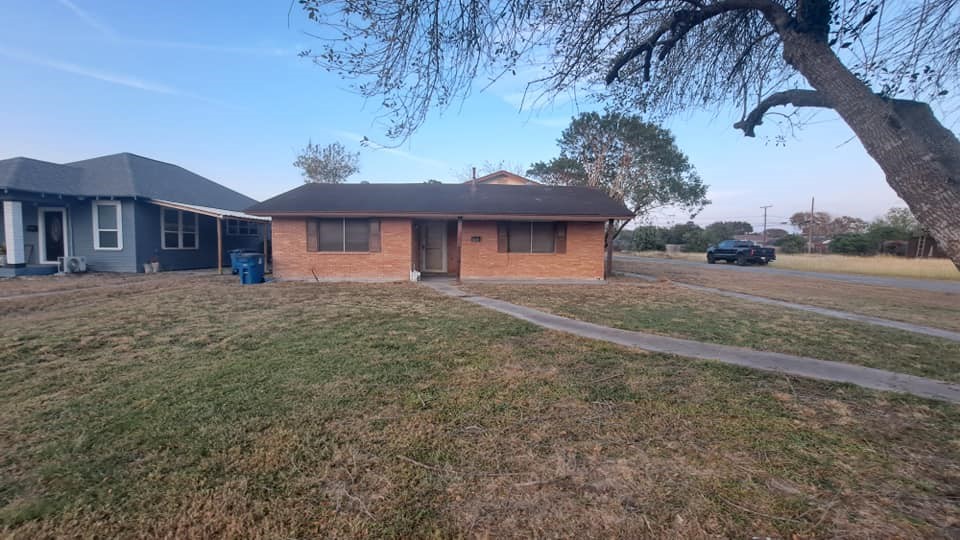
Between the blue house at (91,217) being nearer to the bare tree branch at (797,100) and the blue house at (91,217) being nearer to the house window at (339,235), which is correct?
the house window at (339,235)

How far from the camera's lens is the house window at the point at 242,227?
762 inches

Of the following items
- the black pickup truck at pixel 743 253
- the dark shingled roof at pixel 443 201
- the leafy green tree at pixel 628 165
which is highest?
the leafy green tree at pixel 628 165

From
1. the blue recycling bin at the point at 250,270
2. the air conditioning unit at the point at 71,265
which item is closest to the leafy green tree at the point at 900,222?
the blue recycling bin at the point at 250,270

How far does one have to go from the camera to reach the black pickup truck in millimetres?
28547

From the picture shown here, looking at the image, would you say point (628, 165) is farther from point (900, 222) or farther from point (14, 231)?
point (900, 222)

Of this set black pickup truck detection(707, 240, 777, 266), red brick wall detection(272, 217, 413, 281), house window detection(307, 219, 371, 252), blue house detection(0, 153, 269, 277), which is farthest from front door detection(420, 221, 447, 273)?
black pickup truck detection(707, 240, 777, 266)

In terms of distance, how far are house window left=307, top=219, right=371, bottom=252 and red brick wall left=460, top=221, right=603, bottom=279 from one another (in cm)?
358

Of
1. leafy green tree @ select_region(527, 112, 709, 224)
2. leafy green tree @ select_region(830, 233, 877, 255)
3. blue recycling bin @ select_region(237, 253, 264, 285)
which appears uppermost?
leafy green tree @ select_region(527, 112, 709, 224)

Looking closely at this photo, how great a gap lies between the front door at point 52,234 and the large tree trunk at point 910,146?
21033 mm

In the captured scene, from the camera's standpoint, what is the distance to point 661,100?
5.45 meters

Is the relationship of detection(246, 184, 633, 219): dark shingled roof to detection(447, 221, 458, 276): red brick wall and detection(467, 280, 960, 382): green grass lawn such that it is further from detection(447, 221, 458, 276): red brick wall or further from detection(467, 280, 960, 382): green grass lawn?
detection(467, 280, 960, 382): green grass lawn

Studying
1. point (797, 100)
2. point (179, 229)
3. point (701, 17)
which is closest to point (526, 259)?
point (701, 17)

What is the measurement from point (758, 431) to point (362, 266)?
42.5 feet

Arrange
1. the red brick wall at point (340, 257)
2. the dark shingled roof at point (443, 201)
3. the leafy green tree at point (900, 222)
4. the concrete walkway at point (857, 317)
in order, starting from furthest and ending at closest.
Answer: the leafy green tree at point (900, 222), the red brick wall at point (340, 257), the dark shingled roof at point (443, 201), the concrete walkway at point (857, 317)
